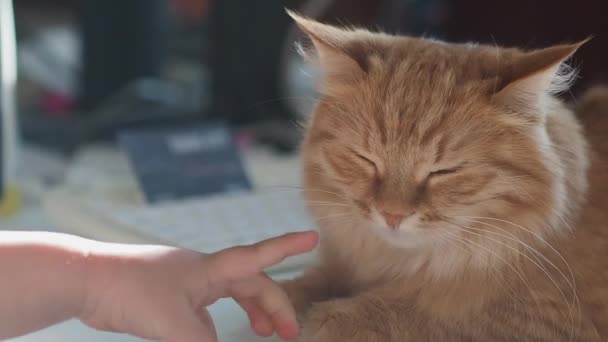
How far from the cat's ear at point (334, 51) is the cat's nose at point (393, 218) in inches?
7.9

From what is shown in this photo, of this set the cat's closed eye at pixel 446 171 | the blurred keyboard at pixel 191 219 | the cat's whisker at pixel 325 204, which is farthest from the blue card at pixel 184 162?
the cat's closed eye at pixel 446 171

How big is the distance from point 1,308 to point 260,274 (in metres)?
0.29

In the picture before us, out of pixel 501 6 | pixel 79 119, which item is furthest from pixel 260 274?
pixel 501 6

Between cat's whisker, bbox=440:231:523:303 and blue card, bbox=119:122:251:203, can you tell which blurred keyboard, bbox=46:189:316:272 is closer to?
blue card, bbox=119:122:251:203

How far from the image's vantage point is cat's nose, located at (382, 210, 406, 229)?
0.92m

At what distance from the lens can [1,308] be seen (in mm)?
780

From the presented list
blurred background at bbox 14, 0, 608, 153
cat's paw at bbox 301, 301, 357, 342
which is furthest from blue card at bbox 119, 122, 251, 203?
cat's paw at bbox 301, 301, 357, 342

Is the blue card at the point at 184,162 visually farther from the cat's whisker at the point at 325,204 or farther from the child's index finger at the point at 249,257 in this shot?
the child's index finger at the point at 249,257

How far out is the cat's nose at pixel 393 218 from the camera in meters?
0.92

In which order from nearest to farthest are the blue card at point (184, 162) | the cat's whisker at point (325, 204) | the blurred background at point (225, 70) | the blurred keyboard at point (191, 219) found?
the cat's whisker at point (325, 204) → the blurred keyboard at point (191, 219) → the blue card at point (184, 162) → the blurred background at point (225, 70)

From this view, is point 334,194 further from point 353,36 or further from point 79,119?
point 79,119

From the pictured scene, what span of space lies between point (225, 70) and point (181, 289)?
120cm

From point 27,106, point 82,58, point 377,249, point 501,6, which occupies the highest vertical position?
point 501,6

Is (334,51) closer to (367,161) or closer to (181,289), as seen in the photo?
(367,161)
